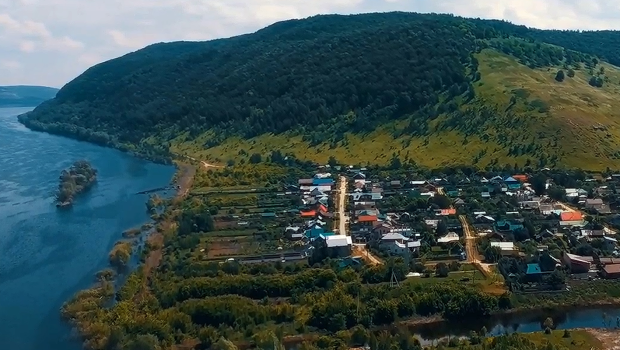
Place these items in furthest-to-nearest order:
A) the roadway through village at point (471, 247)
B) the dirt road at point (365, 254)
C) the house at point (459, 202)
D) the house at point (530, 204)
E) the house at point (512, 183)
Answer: the house at point (512, 183)
the house at point (459, 202)
the house at point (530, 204)
the dirt road at point (365, 254)
the roadway through village at point (471, 247)

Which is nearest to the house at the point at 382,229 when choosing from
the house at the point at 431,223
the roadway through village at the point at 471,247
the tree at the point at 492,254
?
the house at the point at 431,223

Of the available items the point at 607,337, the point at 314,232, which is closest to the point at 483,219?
the point at 314,232

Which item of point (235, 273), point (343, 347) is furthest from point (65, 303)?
point (343, 347)

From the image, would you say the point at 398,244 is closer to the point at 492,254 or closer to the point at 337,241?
the point at 337,241

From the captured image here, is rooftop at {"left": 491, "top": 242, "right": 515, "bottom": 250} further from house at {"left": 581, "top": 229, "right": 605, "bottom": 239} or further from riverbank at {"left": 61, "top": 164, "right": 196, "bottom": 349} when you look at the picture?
riverbank at {"left": 61, "top": 164, "right": 196, "bottom": 349}

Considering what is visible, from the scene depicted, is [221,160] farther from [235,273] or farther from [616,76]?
[616,76]

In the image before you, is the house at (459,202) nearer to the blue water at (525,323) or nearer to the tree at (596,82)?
the blue water at (525,323)
